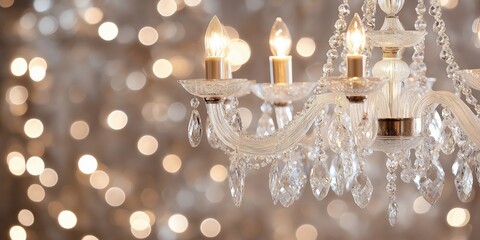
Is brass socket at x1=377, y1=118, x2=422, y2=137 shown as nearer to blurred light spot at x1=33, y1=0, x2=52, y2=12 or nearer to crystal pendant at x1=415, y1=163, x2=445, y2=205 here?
crystal pendant at x1=415, y1=163, x2=445, y2=205

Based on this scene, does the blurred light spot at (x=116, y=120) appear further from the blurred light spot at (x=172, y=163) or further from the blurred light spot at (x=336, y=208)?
the blurred light spot at (x=336, y=208)

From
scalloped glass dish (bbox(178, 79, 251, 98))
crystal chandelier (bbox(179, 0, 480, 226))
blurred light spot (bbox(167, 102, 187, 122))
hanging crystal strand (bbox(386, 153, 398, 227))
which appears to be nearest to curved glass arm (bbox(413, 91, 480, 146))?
crystal chandelier (bbox(179, 0, 480, 226))

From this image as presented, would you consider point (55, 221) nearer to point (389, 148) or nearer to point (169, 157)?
point (169, 157)

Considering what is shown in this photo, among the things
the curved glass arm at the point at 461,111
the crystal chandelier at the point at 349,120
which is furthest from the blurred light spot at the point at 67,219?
the curved glass arm at the point at 461,111

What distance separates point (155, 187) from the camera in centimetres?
227

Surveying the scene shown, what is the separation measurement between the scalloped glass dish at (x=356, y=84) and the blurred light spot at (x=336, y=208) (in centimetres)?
120

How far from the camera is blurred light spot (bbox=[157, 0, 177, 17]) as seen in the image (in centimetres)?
226

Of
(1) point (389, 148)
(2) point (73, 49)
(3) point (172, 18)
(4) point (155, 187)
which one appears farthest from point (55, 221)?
(1) point (389, 148)

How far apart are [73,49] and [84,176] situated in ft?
1.15

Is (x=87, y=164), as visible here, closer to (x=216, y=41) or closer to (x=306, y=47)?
(x=306, y=47)

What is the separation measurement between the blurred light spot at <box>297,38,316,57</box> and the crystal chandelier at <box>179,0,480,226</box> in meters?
0.90

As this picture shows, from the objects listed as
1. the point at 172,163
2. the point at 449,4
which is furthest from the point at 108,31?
the point at 449,4

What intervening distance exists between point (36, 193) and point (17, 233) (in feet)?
0.42

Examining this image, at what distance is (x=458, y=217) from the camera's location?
2158 millimetres
